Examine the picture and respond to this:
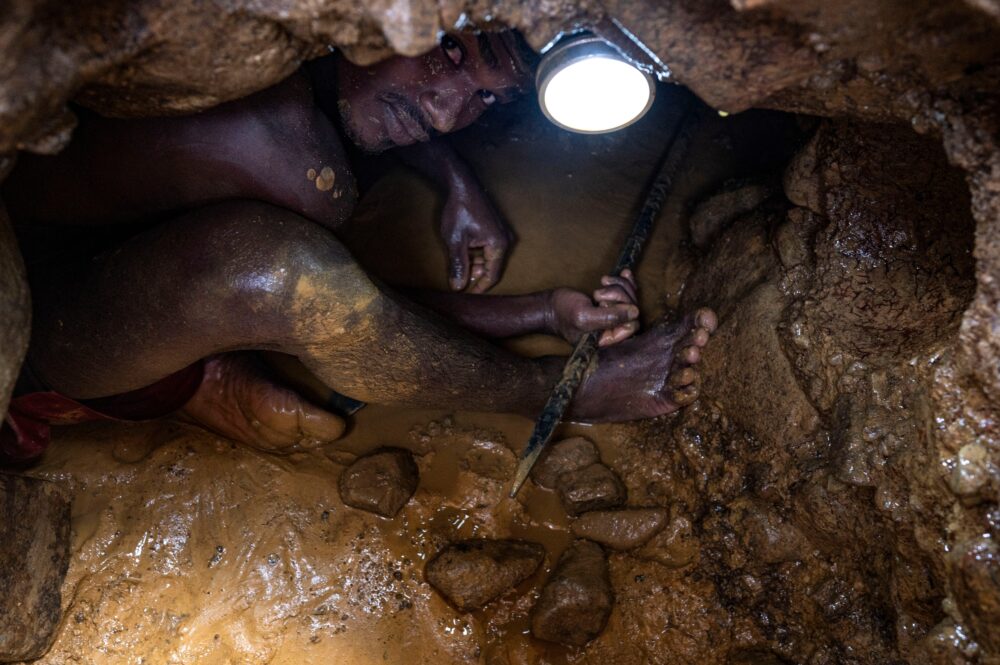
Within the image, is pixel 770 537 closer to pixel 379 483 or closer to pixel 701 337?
pixel 701 337

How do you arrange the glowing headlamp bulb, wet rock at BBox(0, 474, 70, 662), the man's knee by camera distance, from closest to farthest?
the glowing headlamp bulb, the man's knee, wet rock at BBox(0, 474, 70, 662)

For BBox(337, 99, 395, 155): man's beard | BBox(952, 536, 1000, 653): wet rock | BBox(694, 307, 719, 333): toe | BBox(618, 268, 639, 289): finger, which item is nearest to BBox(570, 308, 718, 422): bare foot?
BBox(694, 307, 719, 333): toe

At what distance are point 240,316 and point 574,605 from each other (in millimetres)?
1296

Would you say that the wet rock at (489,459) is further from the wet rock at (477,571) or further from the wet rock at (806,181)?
the wet rock at (806,181)

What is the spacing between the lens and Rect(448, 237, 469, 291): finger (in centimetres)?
289

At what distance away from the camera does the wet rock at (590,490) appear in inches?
97.3

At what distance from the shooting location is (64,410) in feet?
7.68

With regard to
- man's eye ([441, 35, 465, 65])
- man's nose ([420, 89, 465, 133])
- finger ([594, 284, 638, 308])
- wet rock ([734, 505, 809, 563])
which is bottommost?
wet rock ([734, 505, 809, 563])

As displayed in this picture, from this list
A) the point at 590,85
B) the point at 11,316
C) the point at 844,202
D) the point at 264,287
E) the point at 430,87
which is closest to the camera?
the point at 11,316

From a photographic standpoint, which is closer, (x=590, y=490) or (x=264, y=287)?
(x=264, y=287)

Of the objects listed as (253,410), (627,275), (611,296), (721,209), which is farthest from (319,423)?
(721,209)

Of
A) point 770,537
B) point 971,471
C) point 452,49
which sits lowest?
point 770,537

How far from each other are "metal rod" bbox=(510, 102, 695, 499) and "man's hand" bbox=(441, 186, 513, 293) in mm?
484

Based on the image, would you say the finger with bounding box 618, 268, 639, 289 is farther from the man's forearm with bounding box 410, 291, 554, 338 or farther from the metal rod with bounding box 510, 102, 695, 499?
the man's forearm with bounding box 410, 291, 554, 338
